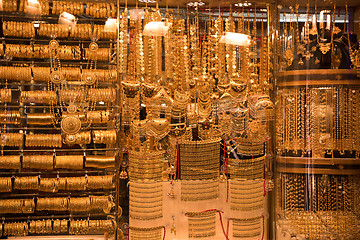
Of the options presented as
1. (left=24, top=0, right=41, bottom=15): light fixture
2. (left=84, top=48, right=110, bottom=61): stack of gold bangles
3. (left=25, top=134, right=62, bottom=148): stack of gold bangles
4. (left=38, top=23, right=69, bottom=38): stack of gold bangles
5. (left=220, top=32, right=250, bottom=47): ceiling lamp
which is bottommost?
(left=25, top=134, right=62, bottom=148): stack of gold bangles

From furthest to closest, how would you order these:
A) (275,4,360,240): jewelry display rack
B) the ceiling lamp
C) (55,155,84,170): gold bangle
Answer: the ceiling lamp < (55,155,84,170): gold bangle < (275,4,360,240): jewelry display rack

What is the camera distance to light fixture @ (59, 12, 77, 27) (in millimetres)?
3812

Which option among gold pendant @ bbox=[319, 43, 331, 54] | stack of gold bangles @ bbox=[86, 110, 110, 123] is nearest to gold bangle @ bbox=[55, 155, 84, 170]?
stack of gold bangles @ bbox=[86, 110, 110, 123]

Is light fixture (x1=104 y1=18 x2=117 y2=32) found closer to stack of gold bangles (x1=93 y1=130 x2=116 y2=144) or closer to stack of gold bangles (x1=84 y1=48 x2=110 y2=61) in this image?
stack of gold bangles (x1=84 y1=48 x2=110 y2=61)

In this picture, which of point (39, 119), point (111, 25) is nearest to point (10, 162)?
point (39, 119)

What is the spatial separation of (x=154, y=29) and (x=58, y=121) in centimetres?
112

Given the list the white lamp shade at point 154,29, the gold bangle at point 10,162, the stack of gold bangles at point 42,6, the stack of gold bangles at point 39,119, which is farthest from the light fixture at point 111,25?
the gold bangle at point 10,162

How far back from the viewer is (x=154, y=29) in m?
3.82

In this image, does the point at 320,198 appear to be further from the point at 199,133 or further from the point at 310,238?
the point at 199,133

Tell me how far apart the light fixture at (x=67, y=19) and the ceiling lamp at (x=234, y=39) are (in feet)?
4.18

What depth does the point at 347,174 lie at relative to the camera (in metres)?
3.68

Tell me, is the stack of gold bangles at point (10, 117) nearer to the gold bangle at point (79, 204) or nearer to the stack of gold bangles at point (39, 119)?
the stack of gold bangles at point (39, 119)

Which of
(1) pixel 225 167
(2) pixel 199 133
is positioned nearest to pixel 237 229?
(1) pixel 225 167

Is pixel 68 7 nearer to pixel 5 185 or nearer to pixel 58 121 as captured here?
pixel 58 121
